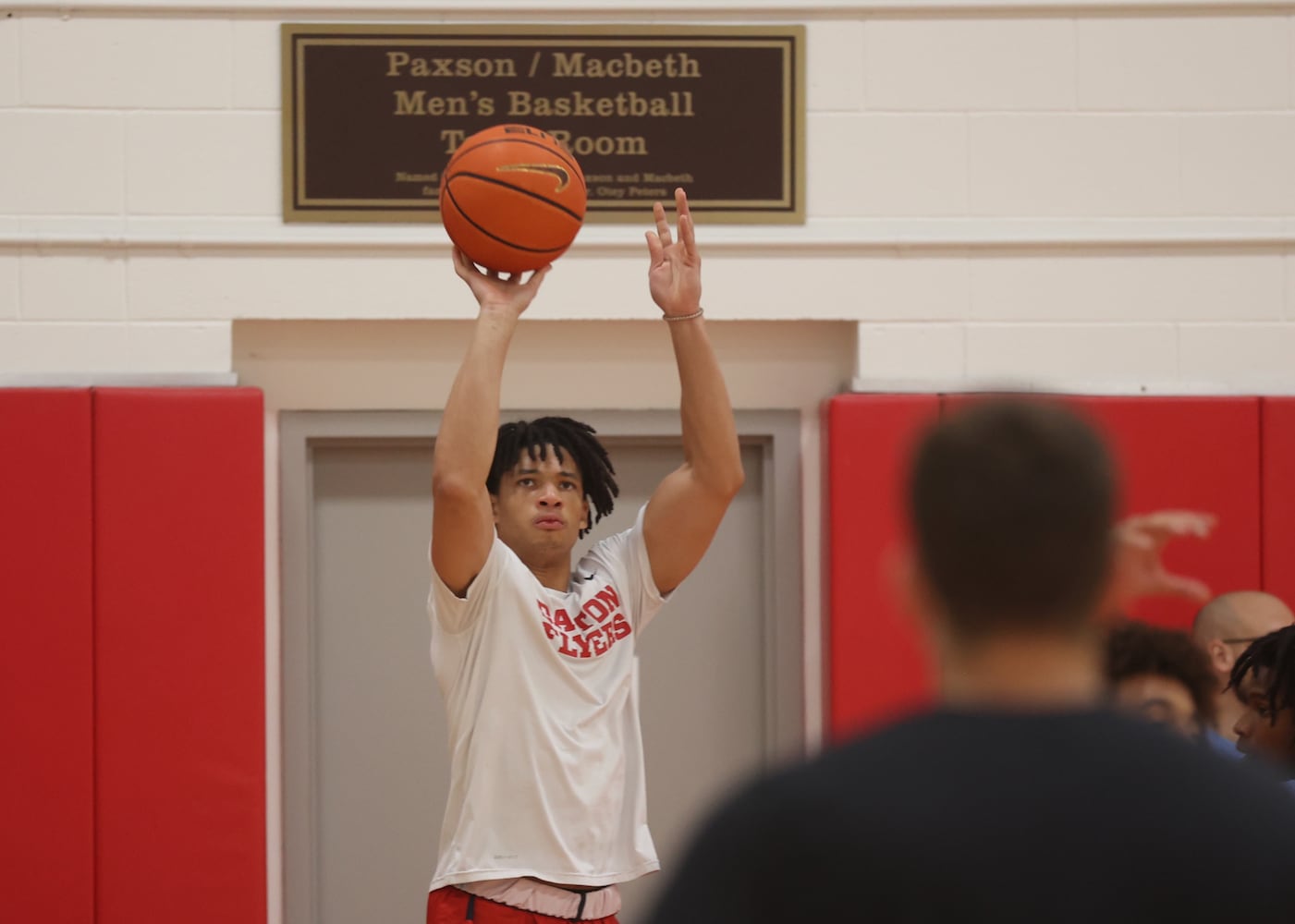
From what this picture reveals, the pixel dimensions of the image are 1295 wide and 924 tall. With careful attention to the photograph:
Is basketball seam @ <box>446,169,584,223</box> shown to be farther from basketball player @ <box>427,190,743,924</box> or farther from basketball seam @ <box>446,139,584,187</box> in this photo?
basketball player @ <box>427,190,743,924</box>

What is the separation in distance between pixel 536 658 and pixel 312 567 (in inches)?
76.8

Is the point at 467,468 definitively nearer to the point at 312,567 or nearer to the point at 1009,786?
the point at 1009,786

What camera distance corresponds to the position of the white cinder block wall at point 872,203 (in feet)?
14.3

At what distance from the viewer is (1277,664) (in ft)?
8.11

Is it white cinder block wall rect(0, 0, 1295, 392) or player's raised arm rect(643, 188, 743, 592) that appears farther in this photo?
white cinder block wall rect(0, 0, 1295, 392)

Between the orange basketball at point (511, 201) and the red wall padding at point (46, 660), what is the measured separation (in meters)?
1.79

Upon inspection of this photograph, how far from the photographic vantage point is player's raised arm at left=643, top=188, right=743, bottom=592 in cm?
289

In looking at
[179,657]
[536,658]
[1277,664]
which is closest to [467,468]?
[536,658]

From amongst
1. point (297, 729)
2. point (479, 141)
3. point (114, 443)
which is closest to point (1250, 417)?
point (479, 141)

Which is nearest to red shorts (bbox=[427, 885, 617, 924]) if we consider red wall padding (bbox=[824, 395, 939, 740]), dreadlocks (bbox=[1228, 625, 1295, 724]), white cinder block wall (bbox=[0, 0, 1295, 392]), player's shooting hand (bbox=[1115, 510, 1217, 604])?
dreadlocks (bbox=[1228, 625, 1295, 724])

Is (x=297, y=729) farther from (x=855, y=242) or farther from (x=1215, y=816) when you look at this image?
(x=1215, y=816)

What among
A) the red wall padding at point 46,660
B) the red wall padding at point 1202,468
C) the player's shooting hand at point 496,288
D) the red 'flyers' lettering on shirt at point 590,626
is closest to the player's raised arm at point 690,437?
the red 'flyers' lettering on shirt at point 590,626

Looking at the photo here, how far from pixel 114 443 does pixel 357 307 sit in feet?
2.65

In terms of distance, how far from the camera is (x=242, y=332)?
445 centimetres
